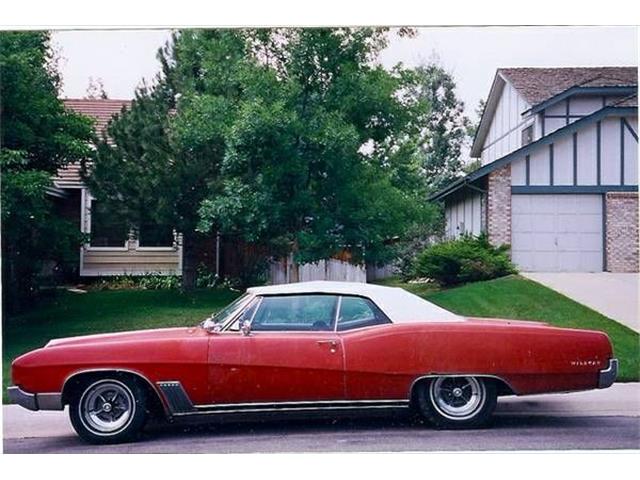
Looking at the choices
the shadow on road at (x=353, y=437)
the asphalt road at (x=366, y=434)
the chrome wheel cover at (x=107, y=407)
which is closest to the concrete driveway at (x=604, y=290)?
the asphalt road at (x=366, y=434)

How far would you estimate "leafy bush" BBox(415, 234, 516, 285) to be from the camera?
8.00m

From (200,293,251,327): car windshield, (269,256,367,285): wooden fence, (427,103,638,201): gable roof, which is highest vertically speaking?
(427,103,638,201): gable roof

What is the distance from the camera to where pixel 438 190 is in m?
8.38

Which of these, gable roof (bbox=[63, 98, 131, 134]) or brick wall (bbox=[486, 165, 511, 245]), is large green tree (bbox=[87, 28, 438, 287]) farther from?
brick wall (bbox=[486, 165, 511, 245])

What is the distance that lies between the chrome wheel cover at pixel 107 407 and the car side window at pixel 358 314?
1.87 metres

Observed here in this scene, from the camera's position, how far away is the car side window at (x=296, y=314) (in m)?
6.50

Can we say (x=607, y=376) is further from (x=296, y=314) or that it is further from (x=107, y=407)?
(x=107, y=407)

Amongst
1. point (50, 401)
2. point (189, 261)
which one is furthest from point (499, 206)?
point (50, 401)

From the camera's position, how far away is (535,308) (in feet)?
24.7

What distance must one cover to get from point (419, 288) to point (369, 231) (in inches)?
32.7

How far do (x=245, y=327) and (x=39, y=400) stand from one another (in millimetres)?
1780

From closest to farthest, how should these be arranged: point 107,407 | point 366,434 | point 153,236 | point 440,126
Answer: point 107,407 < point 366,434 < point 153,236 < point 440,126

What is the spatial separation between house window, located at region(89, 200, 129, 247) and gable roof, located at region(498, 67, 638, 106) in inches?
169

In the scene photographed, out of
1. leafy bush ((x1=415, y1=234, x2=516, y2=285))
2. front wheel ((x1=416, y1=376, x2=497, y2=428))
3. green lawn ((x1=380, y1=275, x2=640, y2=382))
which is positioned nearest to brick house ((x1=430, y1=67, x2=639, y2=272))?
leafy bush ((x1=415, y1=234, x2=516, y2=285))
